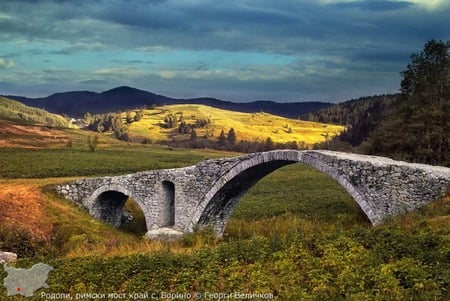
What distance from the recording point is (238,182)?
26.3 m

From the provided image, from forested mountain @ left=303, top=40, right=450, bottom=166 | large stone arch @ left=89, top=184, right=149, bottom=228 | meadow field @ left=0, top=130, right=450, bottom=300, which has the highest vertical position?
forested mountain @ left=303, top=40, right=450, bottom=166

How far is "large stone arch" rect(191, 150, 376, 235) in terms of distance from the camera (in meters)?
22.1

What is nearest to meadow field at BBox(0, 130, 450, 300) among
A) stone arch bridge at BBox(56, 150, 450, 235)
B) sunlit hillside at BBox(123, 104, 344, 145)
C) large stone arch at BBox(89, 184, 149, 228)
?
stone arch bridge at BBox(56, 150, 450, 235)

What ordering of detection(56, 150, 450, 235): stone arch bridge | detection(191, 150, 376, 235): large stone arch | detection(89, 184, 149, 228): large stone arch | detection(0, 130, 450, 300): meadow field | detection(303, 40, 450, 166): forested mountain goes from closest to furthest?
1. detection(0, 130, 450, 300): meadow field
2. detection(56, 150, 450, 235): stone arch bridge
3. detection(191, 150, 376, 235): large stone arch
4. detection(303, 40, 450, 166): forested mountain
5. detection(89, 184, 149, 228): large stone arch

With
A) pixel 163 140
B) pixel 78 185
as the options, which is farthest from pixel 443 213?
pixel 163 140

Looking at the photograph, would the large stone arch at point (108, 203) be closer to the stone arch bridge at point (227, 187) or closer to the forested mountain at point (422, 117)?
the stone arch bridge at point (227, 187)

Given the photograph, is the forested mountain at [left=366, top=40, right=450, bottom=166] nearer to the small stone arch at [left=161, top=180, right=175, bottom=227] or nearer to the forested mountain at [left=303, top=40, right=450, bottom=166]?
the forested mountain at [left=303, top=40, right=450, bottom=166]

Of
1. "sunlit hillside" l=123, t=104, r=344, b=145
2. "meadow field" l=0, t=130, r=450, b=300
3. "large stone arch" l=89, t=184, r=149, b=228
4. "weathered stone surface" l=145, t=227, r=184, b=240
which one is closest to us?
"meadow field" l=0, t=130, r=450, b=300

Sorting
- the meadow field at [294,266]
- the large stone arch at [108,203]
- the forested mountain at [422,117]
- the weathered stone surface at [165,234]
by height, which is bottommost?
the weathered stone surface at [165,234]

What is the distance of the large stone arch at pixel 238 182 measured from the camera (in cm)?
2208

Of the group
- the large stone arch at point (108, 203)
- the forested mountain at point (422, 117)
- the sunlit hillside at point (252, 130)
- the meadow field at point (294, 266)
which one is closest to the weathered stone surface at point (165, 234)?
the large stone arch at point (108, 203)

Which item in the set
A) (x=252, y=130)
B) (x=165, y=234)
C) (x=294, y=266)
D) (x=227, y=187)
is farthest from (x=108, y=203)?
(x=252, y=130)

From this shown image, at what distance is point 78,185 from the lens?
32.2 metres

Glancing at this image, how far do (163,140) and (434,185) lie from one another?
424ft
